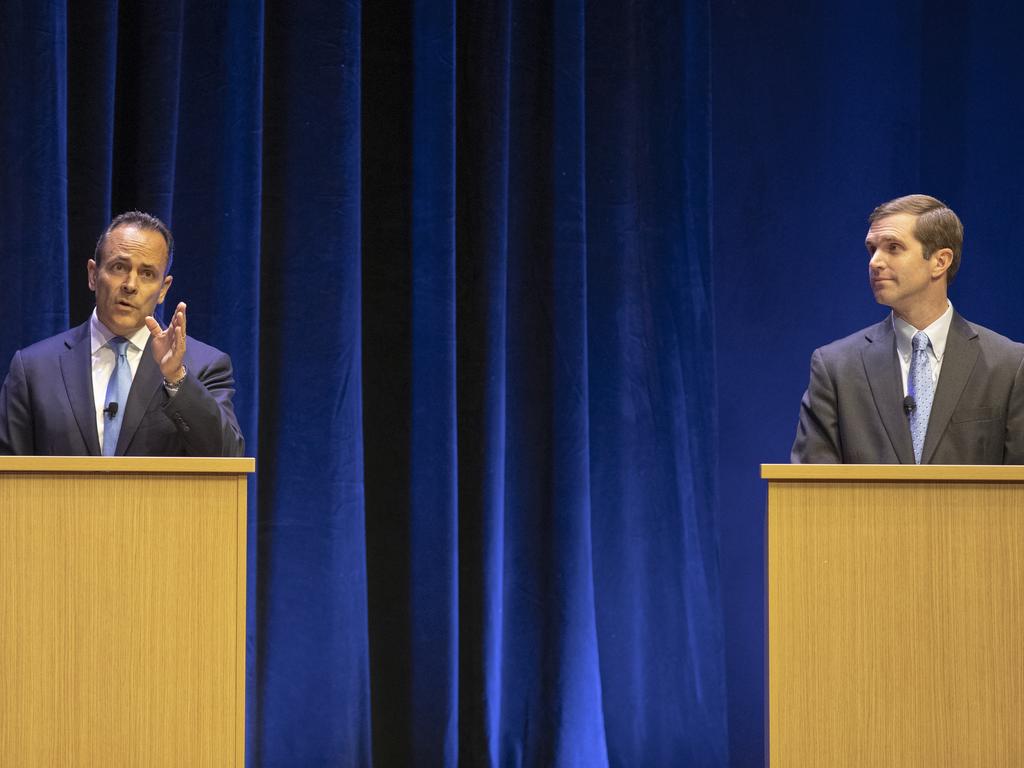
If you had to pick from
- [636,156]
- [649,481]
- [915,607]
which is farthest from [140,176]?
[915,607]

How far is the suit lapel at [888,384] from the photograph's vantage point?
2789 millimetres

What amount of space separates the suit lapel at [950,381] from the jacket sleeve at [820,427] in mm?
212

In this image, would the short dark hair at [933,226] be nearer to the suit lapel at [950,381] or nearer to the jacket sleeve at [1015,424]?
the suit lapel at [950,381]

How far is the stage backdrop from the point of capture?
337 cm

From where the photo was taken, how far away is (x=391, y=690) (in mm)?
3479

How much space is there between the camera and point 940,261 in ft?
9.64

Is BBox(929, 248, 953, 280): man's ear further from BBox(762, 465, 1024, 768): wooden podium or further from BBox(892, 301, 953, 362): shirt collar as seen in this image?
BBox(762, 465, 1024, 768): wooden podium

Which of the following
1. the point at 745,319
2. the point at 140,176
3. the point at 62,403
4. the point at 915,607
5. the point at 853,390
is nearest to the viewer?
the point at 915,607

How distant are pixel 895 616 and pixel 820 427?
0.96 meters

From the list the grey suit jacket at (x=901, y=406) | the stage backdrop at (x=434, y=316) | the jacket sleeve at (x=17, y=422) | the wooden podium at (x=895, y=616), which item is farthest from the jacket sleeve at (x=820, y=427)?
the jacket sleeve at (x=17, y=422)

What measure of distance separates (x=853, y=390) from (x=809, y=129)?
134cm

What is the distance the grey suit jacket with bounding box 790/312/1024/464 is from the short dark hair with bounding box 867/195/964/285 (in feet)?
Result: 0.61

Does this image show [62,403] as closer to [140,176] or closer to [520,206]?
[140,176]

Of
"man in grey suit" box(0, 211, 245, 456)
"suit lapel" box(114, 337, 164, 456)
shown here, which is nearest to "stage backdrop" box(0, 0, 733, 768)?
"man in grey suit" box(0, 211, 245, 456)
